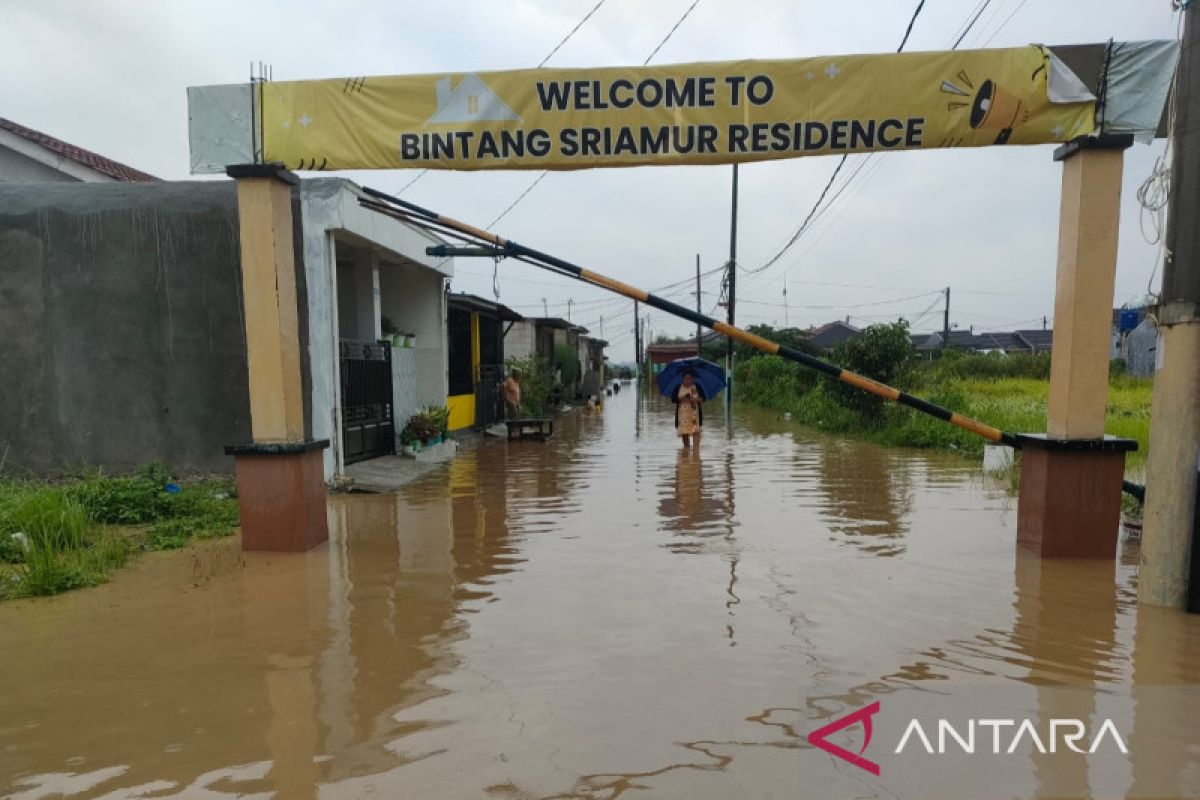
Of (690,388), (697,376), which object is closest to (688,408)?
(690,388)

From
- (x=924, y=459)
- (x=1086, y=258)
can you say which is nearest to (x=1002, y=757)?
(x=1086, y=258)

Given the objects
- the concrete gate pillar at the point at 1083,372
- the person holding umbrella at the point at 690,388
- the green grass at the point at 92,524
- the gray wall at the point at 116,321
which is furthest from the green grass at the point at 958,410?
the gray wall at the point at 116,321

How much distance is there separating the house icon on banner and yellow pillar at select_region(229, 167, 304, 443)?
1.59 m

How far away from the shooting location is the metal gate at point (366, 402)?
11.7m

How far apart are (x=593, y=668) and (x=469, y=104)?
4827 millimetres

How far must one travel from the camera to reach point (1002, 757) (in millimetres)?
3090

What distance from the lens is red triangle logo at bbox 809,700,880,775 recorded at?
120 inches

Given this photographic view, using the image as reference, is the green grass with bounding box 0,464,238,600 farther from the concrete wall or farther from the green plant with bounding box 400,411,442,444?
the concrete wall

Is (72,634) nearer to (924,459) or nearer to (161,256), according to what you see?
(161,256)

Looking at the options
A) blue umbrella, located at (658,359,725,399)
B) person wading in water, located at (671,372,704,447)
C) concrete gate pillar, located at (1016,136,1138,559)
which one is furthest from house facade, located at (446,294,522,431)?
concrete gate pillar, located at (1016,136,1138,559)

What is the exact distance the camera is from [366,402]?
12.5 m

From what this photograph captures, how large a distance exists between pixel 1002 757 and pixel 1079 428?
151 inches

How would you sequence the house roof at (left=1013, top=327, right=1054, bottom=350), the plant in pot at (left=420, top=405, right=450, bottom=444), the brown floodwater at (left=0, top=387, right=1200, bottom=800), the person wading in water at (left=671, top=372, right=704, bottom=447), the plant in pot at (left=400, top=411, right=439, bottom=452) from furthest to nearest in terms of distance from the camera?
the house roof at (left=1013, top=327, right=1054, bottom=350) < the person wading in water at (left=671, top=372, right=704, bottom=447) < the plant in pot at (left=420, top=405, right=450, bottom=444) < the plant in pot at (left=400, top=411, right=439, bottom=452) < the brown floodwater at (left=0, top=387, right=1200, bottom=800)

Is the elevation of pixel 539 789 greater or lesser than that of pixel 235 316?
lesser
